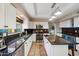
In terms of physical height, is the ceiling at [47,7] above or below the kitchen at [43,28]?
above

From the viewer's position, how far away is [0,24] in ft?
6.29

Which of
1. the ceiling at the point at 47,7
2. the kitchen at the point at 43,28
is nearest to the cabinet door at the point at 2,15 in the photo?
the kitchen at the point at 43,28

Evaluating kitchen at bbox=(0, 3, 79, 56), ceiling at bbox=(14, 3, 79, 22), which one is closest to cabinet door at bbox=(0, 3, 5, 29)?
kitchen at bbox=(0, 3, 79, 56)

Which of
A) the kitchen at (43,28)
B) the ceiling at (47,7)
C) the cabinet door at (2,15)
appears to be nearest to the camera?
the cabinet door at (2,15)

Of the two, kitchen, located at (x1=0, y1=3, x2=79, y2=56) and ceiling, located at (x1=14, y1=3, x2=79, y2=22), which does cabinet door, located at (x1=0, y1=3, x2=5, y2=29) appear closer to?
kitchen, located at (x1=0, y1=3, x2=79, y2=56)

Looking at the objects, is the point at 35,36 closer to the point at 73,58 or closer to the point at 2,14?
the point at 2,14

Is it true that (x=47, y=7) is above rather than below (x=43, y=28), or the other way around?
above

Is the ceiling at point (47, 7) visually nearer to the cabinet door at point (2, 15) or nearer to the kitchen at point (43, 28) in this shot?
the kitchen at point (43, 28)

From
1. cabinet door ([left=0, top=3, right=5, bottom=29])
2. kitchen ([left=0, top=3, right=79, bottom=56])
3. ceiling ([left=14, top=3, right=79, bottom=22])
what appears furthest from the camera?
ceiling ([left=14, top=3, right=79, bottom=22])

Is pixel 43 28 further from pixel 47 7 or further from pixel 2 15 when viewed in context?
pixel 2 15

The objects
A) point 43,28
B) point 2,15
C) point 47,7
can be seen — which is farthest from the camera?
point 43,28

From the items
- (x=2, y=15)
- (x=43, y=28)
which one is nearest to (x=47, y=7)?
(x=2, y=15)

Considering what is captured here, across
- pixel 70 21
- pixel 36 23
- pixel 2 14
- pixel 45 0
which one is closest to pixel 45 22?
pixel 36 23

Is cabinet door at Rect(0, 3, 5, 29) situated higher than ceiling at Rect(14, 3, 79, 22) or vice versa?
ceiling at Rect(14, 3, 79, 22)
